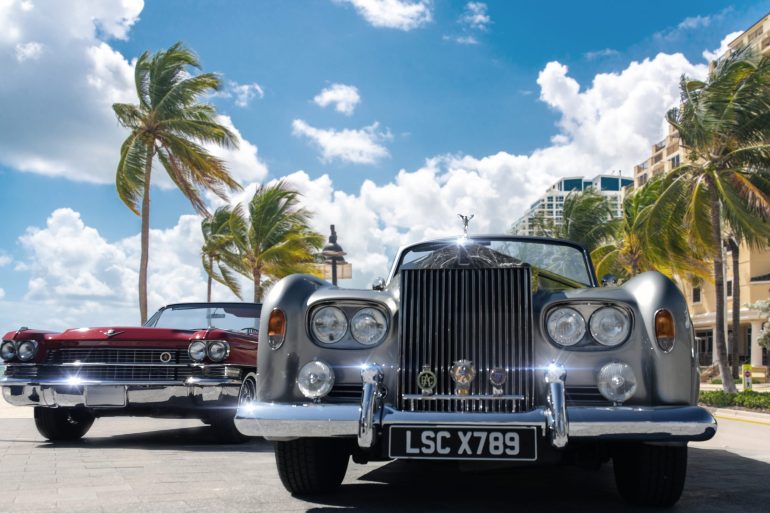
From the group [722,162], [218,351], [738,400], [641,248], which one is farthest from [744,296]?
[218,351]

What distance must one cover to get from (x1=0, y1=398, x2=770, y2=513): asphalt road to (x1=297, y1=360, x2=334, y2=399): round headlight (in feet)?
2.00

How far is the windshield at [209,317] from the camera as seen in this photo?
7922 millimetres

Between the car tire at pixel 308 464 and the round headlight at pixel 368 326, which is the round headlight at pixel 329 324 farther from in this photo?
the car tire at pixel 308 464

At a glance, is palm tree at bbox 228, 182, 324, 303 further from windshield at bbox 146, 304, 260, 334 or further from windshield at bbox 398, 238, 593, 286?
windshield at bbox 398, 238, 593, 286

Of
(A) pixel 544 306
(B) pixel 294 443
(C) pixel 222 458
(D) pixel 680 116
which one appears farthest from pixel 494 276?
(D) pixel 680 116

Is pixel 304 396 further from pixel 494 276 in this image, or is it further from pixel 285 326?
pixel 494 276

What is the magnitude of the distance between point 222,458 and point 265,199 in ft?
79.4

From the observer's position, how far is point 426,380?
3.87 metres

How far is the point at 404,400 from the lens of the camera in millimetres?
3869

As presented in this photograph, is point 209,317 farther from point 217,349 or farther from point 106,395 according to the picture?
point 106,395

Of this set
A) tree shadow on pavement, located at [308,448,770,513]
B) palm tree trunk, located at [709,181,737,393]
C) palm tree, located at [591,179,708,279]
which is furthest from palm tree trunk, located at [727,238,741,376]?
tree shadow on pavement, located at [308,448,770,513]

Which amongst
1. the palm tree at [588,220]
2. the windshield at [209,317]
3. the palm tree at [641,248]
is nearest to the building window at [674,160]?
the palm tree at [641,248]

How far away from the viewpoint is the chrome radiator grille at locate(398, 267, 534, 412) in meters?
3.84

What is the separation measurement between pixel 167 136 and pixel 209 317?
12.7 metres
